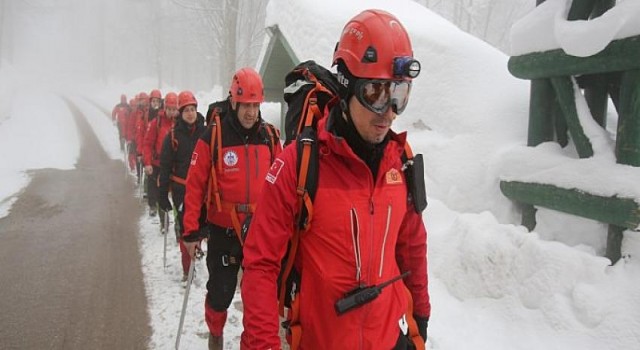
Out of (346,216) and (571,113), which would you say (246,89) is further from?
(571,113)

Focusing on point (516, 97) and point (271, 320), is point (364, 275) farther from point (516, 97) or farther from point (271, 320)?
point (516, 97)

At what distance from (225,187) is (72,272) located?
4140 mm

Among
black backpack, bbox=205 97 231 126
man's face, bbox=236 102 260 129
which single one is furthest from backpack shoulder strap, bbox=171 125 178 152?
man's face, bbox=236 102 260 129

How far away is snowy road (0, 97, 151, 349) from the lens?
4934 mm

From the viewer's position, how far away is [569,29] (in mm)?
4336

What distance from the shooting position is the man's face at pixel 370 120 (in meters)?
1.94

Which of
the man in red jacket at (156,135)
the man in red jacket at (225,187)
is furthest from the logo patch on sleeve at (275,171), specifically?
the man in red jacket at (156,135)

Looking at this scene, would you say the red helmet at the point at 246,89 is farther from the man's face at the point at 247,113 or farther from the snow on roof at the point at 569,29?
the snow on roof at the point at 569,29

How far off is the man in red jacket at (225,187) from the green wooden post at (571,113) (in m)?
3.22

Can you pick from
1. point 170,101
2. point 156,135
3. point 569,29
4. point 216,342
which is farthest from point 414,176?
point 156,135

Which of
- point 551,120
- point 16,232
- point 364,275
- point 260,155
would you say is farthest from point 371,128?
point 16,232

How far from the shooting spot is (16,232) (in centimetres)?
855

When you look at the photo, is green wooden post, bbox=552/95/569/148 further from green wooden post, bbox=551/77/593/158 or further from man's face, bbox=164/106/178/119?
man's face, bbox=164/106/178/119

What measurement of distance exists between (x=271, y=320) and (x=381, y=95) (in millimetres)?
1087
